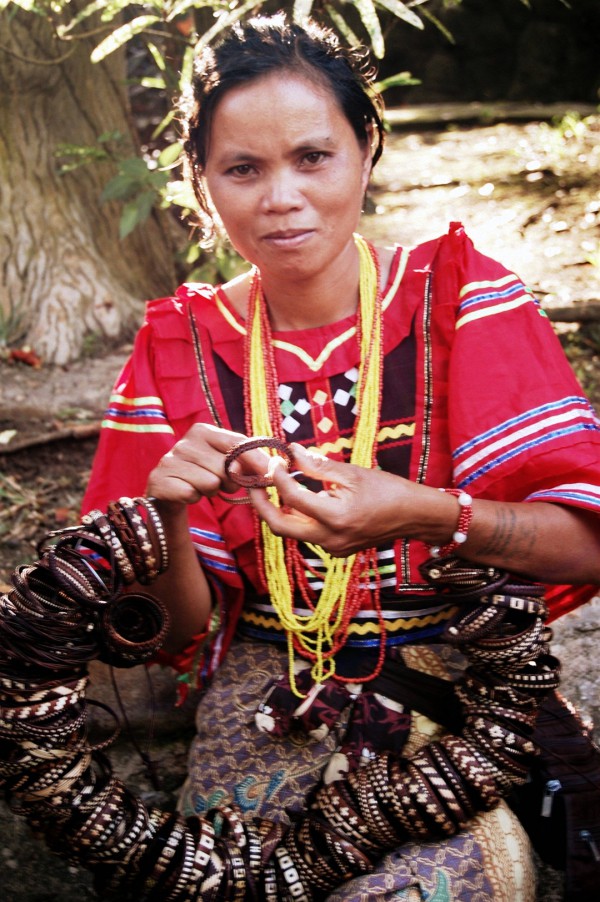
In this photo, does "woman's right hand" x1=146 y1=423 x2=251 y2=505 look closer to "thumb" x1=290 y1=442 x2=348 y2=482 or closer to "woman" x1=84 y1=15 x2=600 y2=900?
"woman" x1=84 y1=15 x2=600 y2=900

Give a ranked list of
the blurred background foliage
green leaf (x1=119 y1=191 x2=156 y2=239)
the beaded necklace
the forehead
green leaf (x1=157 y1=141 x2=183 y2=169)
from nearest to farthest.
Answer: the forehead
the beaded necklace
the blurred background foliage
green leaf (x1=157 y1=141 x2=183 y2=169)
green leaf (x1=119 y1=191 x2=156 y2=239)

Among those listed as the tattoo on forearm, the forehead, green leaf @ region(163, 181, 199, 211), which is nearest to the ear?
the forehead

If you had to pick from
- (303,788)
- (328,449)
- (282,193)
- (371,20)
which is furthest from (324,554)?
(371,20)

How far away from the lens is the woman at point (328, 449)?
1.76m

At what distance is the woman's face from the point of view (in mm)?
1847

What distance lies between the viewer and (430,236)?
2.18 m

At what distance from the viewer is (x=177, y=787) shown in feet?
7.96

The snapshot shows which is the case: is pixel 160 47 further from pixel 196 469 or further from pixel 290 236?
pixel 196 469

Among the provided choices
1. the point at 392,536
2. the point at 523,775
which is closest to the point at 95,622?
the point at 392,536

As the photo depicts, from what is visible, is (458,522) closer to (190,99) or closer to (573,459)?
(573,459)

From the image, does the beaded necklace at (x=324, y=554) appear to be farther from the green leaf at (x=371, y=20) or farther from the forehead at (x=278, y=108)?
the green leaf at (x=371, y=20)

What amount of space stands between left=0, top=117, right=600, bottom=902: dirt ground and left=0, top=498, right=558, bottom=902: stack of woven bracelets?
519 millimetres

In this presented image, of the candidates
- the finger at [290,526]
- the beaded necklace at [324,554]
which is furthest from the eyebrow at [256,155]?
the finger at [290,526]

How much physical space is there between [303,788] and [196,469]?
0.72 metres
